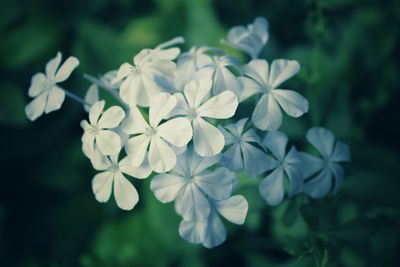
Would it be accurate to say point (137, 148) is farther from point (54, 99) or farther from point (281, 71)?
point (281, 71)

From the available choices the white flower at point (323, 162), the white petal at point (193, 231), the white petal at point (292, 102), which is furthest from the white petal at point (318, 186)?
the white petal at point (193, 231)

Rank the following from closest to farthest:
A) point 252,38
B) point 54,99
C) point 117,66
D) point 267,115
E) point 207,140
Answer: point 207,140 < point 267,115 < point 54,99 < point 252,38 < point 117,66

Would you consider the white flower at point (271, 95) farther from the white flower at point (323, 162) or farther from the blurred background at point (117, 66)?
the blurred background at point (117, 66)

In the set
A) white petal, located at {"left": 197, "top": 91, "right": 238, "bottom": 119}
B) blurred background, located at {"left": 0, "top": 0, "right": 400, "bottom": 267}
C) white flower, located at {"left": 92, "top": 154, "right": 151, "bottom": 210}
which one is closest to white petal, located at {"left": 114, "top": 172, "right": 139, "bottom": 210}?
white flower, located at {"left": 92, "top": 154, "right": 151, "bottom": 210}

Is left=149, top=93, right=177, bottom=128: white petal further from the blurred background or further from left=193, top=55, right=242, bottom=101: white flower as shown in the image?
the blurred background

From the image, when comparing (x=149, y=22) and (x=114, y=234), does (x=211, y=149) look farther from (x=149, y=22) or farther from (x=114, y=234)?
(x=149, y=22)

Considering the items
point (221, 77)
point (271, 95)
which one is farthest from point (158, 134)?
point (271, 95)
